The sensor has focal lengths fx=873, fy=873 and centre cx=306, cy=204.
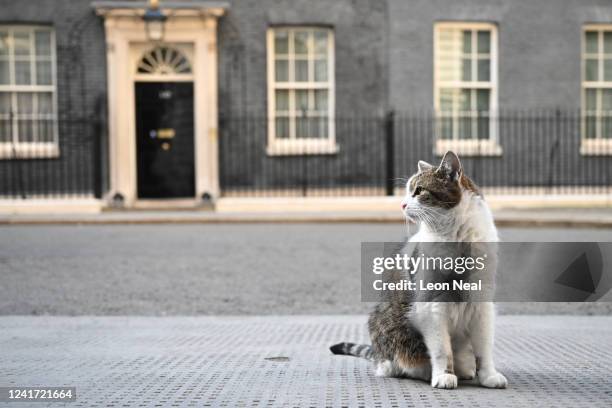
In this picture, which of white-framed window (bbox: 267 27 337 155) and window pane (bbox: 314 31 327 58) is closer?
white-framed window (bbox: 267 27 337 155)

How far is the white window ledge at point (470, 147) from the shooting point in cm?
1873

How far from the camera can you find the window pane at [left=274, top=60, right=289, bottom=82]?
18578 mm

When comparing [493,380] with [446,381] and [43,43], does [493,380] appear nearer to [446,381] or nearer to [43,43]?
[446,381]

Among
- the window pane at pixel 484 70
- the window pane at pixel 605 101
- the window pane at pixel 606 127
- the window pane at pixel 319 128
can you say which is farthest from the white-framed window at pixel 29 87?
the window pane at pixel 605 101

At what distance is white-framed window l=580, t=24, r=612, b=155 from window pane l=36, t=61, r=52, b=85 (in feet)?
38.1

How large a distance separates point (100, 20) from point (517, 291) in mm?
12108

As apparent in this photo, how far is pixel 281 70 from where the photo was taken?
1861 centimetres

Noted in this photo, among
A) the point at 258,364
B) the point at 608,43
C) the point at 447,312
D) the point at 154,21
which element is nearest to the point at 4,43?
the point at 154,21

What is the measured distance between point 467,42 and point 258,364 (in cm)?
1539

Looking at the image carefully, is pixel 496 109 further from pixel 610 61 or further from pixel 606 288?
pixel 606 288

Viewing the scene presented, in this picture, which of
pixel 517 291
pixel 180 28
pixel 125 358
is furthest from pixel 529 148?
pixel 125 358

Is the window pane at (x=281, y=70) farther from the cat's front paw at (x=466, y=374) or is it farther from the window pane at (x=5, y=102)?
the cat's front paw at (x=466, y=374)

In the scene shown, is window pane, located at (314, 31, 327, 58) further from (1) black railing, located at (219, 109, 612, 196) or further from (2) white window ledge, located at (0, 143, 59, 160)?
(2) white window ledge, located at (0, 143, 59, 160)

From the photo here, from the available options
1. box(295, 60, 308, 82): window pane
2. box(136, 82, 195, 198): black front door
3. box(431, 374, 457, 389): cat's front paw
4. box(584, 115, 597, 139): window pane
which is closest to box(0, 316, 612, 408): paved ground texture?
box(431, 374, 457, 389): cat's front paw
